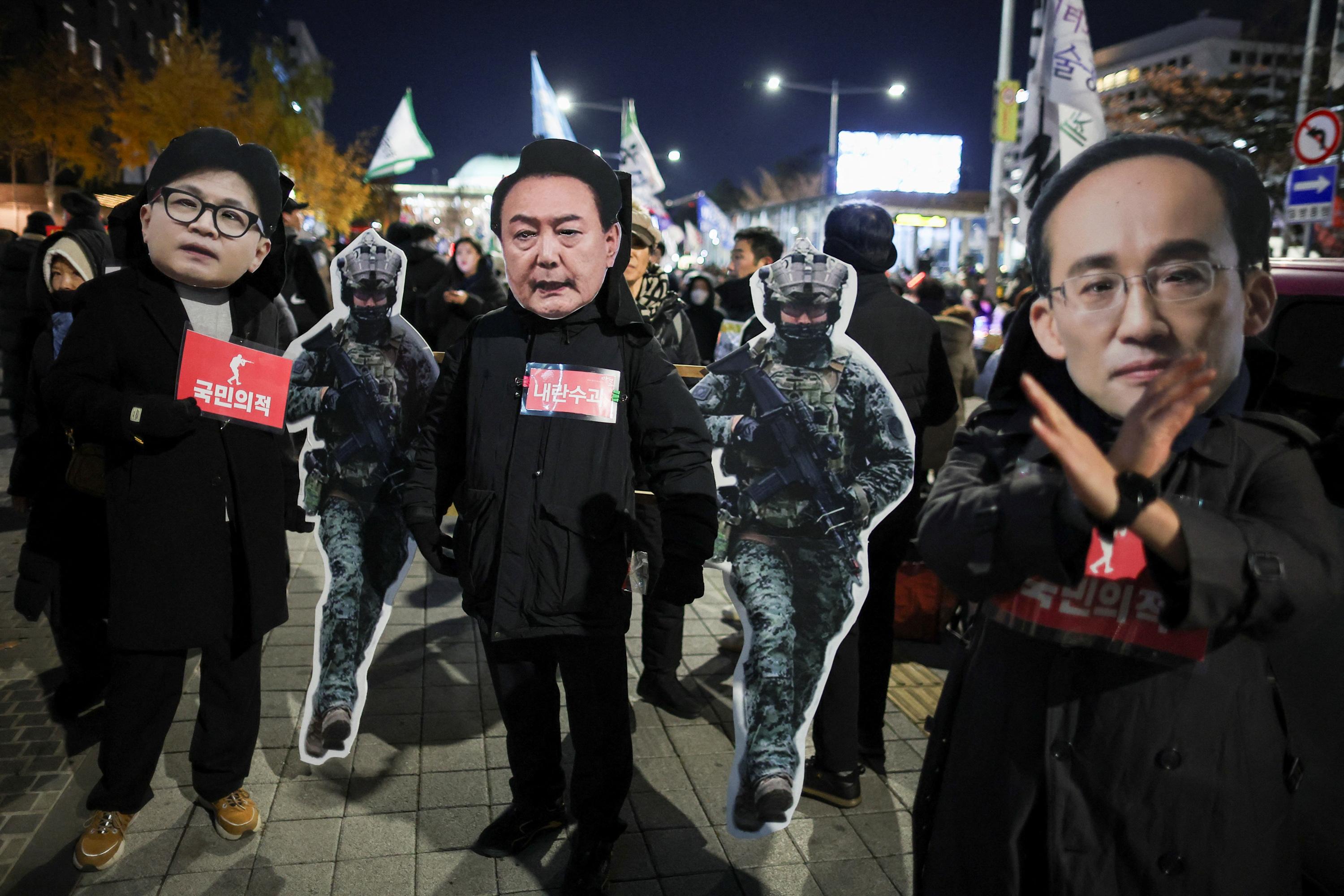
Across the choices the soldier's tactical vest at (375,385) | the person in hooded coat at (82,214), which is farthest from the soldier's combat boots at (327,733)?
the person in hooded coat at (82,214)

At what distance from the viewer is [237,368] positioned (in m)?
3.23

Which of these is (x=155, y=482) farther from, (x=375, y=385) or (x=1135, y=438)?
(x=1135, y=438)

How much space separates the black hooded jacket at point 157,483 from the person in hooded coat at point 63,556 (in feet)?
2.90

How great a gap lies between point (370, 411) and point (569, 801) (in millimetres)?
1650

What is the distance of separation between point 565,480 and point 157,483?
135 centimetres

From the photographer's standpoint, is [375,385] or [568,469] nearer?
[568,469]

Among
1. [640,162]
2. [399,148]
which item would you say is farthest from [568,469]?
[640,162]

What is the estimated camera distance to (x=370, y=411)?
3703 mm

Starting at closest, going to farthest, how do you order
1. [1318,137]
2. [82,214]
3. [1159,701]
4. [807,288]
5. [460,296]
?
[1159,701]
[807,288]
[460,296]
[82,214]
[1318,137]

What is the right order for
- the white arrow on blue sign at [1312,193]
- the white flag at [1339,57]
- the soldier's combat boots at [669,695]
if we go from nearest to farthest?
the soldier's combat boots at [669,695]
the white arrow on blue sign at [1312,193]
the white flag at [1339,57]

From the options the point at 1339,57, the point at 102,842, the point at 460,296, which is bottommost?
the point at 102,842

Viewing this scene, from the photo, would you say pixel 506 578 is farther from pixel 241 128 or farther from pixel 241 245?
pixel 241 128

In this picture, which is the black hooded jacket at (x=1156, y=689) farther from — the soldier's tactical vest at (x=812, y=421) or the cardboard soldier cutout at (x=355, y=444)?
the cardboard soldier cutout at (x=355, y=444)

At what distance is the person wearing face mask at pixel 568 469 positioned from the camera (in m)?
2.91
